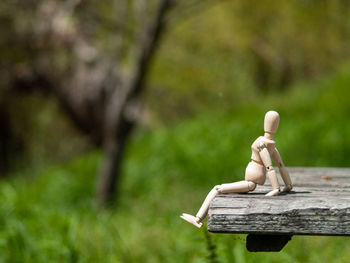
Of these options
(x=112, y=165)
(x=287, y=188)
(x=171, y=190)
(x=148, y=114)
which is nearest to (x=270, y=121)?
(x=287, y=188)

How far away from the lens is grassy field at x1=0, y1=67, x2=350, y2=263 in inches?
119

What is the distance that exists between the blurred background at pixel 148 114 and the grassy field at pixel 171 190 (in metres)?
0.02

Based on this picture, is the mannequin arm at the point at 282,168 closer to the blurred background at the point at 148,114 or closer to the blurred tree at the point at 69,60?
the blurred background at the point at 148,114

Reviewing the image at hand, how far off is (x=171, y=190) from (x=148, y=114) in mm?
5775

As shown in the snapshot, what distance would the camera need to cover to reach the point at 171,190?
5.75 meters

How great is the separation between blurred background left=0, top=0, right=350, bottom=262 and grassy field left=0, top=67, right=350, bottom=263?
Result: 0.02m

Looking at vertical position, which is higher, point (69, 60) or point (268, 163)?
point (268, 163)

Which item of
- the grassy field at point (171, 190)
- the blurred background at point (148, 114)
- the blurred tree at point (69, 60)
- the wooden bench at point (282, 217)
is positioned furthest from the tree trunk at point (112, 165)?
the wooden bench at point (282, 217)

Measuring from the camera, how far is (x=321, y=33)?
848 cm

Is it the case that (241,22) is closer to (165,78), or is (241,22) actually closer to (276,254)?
(165,78)

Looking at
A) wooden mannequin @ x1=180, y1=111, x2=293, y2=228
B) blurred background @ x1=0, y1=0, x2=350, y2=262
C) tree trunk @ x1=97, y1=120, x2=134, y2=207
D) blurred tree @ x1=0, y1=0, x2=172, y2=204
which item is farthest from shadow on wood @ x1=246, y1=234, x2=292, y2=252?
blurred tree @ x1=0, y1=0, x2=172, y2=204

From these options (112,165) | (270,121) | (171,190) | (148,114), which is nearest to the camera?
(270,121)

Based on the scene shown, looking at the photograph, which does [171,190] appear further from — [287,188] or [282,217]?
[282,217]

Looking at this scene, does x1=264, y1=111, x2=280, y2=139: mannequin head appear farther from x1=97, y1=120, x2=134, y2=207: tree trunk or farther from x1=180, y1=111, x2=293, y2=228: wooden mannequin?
x1=97, y1=120, x2=134, y2=207: tree trunk
